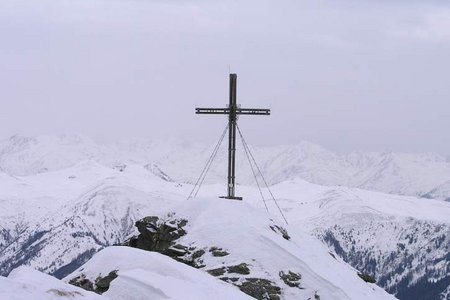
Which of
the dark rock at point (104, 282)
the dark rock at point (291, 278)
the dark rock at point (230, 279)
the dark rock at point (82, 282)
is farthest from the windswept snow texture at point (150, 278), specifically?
the dark rock at point (291, 278)

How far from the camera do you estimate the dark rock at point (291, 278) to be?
4041 centimetres

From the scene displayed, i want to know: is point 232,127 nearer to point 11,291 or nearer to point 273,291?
point 273,291

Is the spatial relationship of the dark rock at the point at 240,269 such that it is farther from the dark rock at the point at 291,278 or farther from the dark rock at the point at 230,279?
the dark rock at the point at 291,278

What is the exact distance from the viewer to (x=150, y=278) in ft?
98.1

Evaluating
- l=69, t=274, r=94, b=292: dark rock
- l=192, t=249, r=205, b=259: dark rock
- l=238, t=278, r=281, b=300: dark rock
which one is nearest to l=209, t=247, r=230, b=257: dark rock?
l=192, t=249, r=205, b=259: dark rock

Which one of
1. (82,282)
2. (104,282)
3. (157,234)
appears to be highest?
(104,282)

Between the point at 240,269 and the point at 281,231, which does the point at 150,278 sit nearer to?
the point at 240,269

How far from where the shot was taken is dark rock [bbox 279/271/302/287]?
133 ft

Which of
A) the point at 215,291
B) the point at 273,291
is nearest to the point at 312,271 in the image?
the point at 273,291

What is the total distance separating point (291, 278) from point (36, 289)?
1879 cm

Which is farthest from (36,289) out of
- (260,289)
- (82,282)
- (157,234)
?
(157,234)

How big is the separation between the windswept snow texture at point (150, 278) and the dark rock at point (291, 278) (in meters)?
6.81

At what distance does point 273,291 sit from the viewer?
128ft

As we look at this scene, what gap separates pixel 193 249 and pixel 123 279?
14.1 meters
